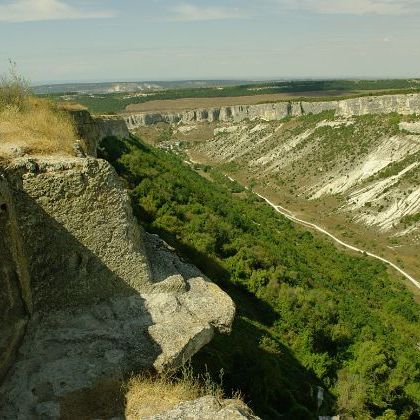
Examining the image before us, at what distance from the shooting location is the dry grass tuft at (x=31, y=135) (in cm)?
791

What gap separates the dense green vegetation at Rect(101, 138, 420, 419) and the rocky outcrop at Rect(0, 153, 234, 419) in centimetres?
159

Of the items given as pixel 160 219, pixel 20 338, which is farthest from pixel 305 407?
pixel 160 219

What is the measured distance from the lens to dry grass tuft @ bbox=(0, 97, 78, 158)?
7906 millimetres

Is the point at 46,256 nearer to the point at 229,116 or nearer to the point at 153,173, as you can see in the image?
the point at 153,173

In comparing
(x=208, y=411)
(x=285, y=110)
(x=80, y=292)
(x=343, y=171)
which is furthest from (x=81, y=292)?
(x=285, y=110)

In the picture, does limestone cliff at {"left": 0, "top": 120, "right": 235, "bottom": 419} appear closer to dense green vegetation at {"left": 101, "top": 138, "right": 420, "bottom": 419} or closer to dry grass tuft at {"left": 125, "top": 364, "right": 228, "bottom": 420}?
dry grass tuft at {"left": 125, "top": 364, "right": 228, "bottom": 420}

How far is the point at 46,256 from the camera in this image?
7594 mm

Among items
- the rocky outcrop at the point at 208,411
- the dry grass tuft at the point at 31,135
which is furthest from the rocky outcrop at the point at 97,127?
the rocky outcrop at the point at 208,411

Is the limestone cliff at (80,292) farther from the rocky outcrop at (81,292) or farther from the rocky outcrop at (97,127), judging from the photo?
the rocky outcrop at (97,127)

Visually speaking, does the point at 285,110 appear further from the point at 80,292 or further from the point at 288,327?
the point at 80,292

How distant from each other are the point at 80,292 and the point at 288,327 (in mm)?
8780

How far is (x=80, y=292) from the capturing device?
775 centimetres

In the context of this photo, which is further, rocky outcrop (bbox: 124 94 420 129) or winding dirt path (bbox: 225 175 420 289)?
rocky outcrop (bbox: 124 94 420 129)

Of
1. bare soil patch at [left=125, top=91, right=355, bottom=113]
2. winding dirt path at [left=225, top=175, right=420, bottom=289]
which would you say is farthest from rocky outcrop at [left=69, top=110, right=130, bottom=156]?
bare soil patch at [left=125, top=91, right=355, bottom=113]
